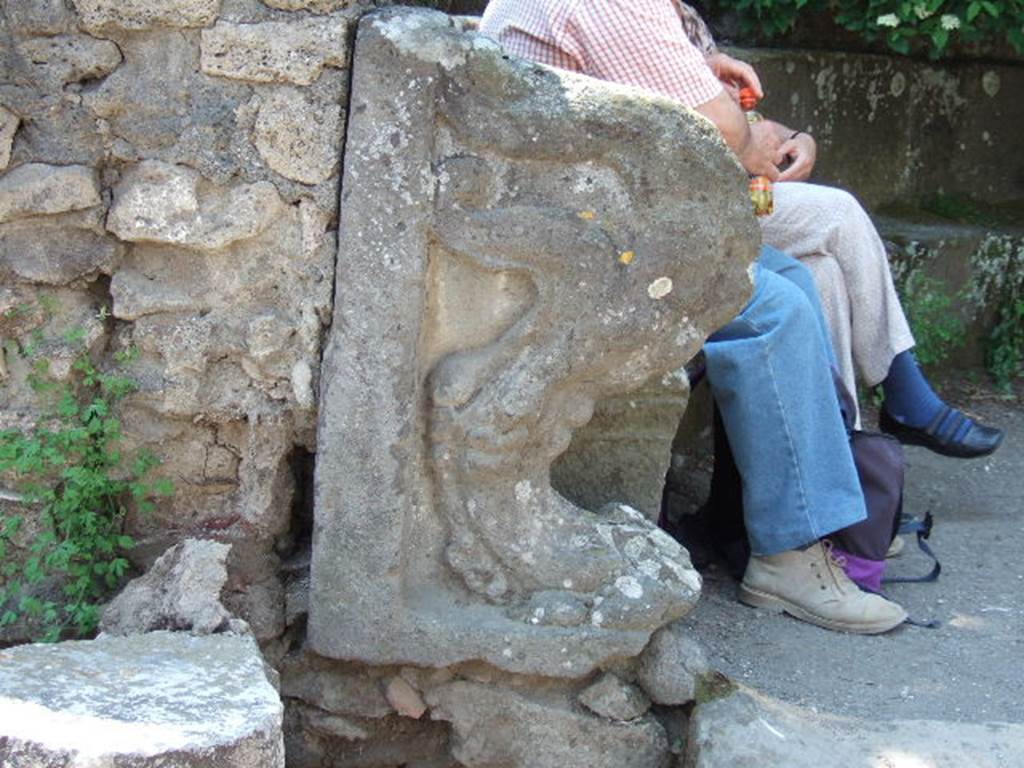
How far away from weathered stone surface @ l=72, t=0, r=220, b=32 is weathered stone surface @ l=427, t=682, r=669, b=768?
1.26m

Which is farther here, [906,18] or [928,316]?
[928,316]

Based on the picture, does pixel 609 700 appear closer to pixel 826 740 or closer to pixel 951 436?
pixel 826 740

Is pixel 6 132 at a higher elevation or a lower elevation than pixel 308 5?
lower

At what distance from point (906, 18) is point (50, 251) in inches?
127

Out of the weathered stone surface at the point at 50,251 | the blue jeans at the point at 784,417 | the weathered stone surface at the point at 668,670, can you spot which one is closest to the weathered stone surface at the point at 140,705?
the weathered stone surface at the point at 50,251

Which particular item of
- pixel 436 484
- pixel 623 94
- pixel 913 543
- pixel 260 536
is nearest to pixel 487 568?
pixel 436 484

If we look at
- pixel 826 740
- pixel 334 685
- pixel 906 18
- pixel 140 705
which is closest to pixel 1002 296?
pixel 906 18

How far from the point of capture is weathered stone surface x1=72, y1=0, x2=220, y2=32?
8.38 ft

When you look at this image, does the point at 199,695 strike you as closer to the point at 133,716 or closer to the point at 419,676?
the point at 133,716

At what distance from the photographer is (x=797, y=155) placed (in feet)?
12.2

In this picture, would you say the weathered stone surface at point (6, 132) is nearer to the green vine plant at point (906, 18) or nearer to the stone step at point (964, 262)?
the green vine plant at point (906, 18)

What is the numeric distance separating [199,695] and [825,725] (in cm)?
118

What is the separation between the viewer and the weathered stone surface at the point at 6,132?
2.58 m

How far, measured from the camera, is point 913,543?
3.87 metres
